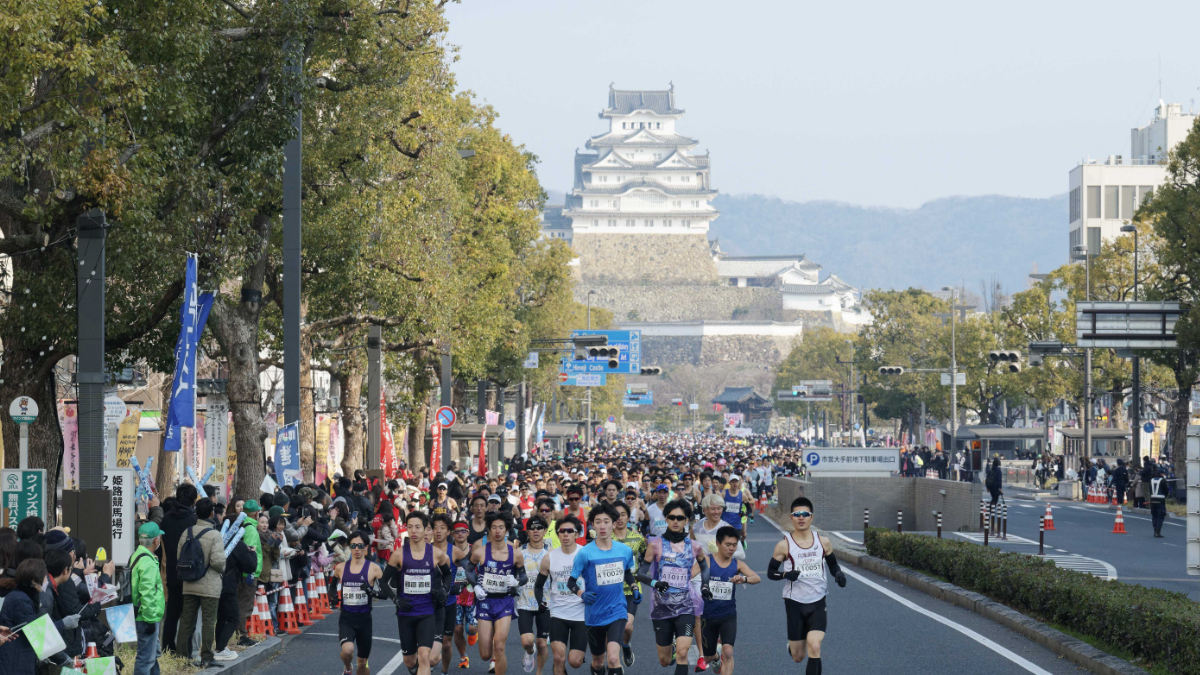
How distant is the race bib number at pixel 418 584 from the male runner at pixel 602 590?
1.14m

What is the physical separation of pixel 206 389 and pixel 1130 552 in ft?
54.9

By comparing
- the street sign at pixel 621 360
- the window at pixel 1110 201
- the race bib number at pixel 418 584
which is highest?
the window at pixel 1110 201

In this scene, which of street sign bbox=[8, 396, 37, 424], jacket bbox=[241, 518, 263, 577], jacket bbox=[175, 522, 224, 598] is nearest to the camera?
jacket bbox=[175, 522, 224, 598]

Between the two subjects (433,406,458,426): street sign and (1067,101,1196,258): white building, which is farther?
(1067,101,1196,258): white building

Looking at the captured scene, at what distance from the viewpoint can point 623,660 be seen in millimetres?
12508

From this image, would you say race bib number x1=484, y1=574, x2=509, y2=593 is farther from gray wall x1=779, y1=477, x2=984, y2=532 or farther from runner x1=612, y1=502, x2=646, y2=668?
gray wall x1=779, y1=477, x2=984, y2=532

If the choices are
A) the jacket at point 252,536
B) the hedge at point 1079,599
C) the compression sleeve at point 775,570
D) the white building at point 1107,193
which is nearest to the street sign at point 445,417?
the hedge at point 1079,599

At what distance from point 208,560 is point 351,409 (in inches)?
730

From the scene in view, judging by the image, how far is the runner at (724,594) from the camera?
35.6ft

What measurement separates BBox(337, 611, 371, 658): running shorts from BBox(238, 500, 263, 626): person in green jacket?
1.87 m

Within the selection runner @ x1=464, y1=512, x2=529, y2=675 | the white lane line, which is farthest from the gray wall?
runner @ x1=464, y1=512, x2=529, y2=675

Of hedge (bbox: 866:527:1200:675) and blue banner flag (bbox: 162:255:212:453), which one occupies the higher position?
blue banner flag (bbox: 162:255:212:453)

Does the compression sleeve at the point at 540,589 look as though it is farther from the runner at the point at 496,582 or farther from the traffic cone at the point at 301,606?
the traffic cone at the point at 301,606

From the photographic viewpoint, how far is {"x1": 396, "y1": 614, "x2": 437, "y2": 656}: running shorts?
35.7 ft
